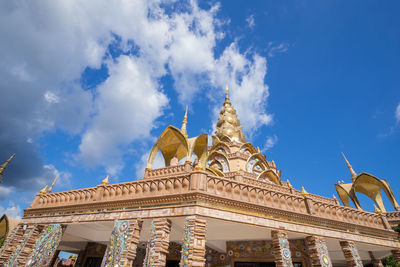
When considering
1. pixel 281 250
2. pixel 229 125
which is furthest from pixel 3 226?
pixel 229 125

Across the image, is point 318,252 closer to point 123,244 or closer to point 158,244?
point 158,244

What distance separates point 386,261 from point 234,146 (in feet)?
57.9

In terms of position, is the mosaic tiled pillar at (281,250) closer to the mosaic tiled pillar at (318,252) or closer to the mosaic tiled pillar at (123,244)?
the mosaic tiled pillar at (318,252)

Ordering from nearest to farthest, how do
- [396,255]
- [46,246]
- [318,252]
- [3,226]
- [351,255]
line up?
[318,252] → [46,246] → [351,255] → [396,255] → [3,226]

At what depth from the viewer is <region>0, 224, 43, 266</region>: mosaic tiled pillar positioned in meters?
9.99

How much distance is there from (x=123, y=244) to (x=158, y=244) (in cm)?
164

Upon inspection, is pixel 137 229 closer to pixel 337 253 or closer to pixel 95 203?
pixel 95 203

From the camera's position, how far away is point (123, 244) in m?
8.36

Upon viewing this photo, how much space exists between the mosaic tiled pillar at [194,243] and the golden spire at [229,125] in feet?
82.8

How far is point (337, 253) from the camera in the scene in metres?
13.7

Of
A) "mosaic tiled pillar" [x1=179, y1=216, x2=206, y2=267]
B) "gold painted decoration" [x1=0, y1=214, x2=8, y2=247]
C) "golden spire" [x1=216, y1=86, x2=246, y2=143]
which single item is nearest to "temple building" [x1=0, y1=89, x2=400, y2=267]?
"mosaic tiled pillar" [x1=179, y1=216, x2=206, y2=267]

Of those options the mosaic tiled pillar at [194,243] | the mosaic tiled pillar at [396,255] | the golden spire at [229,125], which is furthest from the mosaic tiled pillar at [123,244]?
the golden spire at [229,125]

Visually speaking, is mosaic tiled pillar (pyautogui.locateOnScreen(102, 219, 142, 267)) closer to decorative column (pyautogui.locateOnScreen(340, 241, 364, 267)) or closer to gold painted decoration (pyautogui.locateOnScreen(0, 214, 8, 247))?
decorative column (pyautogui.locateOnScreen(340, 241, 364, 267))

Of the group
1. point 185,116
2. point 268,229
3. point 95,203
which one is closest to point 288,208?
point 268,229
